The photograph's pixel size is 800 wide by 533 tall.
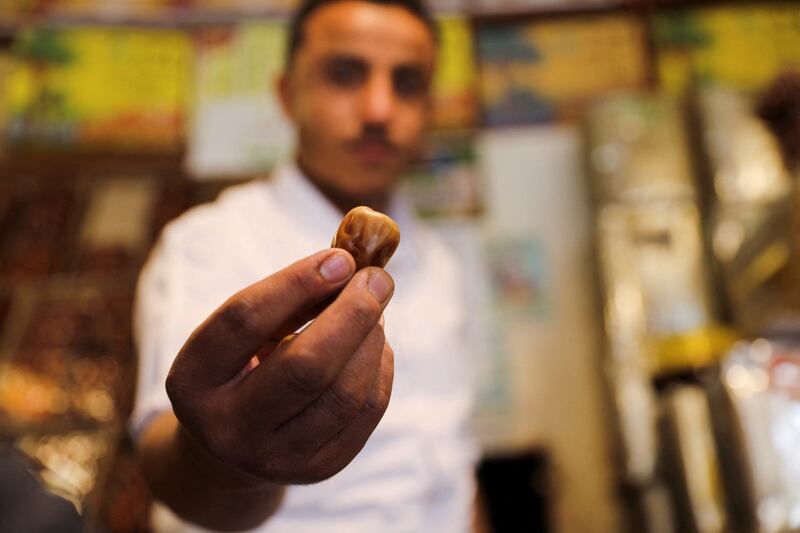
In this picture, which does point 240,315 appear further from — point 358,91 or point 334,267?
point 358,91

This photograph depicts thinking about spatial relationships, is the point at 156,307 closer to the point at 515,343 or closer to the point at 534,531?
the point at 534,531

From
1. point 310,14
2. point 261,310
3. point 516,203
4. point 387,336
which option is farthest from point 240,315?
point 516,203

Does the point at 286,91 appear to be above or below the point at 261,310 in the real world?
above

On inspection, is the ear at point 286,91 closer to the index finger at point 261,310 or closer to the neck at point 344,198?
the neck at point 344,198

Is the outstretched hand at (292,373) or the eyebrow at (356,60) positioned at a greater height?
the eyebrow at (356,60)

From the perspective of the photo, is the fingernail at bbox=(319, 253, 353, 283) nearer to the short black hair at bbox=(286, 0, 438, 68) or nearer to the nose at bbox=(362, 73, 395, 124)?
the nose at bbox=(362, 73, 395, 124)

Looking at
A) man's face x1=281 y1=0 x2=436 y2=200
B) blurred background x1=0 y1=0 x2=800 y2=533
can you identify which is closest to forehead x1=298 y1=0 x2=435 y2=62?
man's face x1=281 y1=0 x2=436 y2=200

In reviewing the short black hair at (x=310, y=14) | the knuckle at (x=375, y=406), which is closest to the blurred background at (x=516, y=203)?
the short black hair at (x=310, y=14)

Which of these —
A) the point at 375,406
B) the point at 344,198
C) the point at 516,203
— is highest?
the point at 516,203
